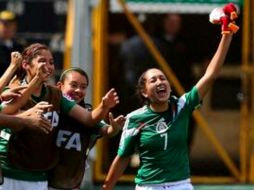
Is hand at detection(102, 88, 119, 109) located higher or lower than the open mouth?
lower

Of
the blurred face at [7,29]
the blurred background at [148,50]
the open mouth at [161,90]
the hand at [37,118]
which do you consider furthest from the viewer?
the blurred background at [148,50]

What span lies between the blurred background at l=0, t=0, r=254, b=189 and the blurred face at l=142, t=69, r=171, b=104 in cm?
337

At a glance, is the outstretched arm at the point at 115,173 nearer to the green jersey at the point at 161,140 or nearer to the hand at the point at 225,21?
the green jersey at the point at 161,140

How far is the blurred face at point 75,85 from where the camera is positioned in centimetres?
769

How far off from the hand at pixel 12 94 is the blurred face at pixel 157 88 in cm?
106

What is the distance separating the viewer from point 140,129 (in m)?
7.77

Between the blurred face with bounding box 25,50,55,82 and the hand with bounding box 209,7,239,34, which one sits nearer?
the blurred face with bounding box 25,50,55,82

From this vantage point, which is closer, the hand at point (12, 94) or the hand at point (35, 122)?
the hand at point (35, 122)

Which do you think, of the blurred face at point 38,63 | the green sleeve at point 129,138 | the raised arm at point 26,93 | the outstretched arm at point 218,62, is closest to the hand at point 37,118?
the raised arm at point 26,93

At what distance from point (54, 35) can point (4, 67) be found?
211 cm

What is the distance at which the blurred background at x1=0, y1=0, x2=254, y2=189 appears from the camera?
451 inches

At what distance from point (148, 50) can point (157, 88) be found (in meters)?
4.03

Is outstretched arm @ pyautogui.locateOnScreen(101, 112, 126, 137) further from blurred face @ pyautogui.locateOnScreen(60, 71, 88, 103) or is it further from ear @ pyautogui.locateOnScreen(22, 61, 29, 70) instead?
ear @ pyautogui.locateOnScreen(22, 61, 29, 70)

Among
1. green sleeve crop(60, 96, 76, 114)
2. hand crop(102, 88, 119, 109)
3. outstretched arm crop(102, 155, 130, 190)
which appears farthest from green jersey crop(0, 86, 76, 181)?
outstretched arm crop(102, 155, 130, 190)
